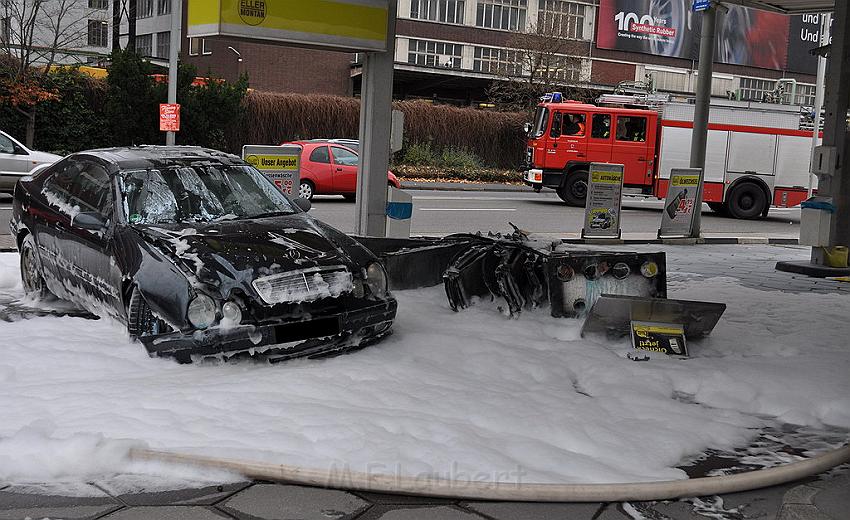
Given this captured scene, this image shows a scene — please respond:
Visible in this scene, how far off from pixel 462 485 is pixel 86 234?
4.18 m

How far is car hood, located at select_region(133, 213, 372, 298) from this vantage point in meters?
6.23

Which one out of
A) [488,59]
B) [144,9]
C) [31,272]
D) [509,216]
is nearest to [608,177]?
[509,216]

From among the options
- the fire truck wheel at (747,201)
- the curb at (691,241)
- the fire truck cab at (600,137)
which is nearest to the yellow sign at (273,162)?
the curb at (691,241)

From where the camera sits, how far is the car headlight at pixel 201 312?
6066 millimetres

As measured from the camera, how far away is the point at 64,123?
29.2 m

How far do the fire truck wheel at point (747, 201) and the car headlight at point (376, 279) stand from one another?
20.6 meters

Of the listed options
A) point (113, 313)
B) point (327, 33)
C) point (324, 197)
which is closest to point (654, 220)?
point (324, 197)

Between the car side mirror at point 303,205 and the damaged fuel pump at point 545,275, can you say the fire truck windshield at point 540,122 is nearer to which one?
the damaged fuel pump at point 545,275

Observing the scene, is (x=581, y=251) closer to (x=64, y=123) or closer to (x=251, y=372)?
(x=251, y=372)

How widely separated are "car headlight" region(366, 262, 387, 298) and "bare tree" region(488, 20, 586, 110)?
36835mm

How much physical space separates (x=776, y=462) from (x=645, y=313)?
96.2 inches

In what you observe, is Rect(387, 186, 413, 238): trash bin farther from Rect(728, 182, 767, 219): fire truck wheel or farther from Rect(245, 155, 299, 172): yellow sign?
Rect(728, 182, 767, 219): fire truck wheel

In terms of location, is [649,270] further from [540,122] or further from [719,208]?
[719,208]

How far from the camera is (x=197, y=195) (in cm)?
739
